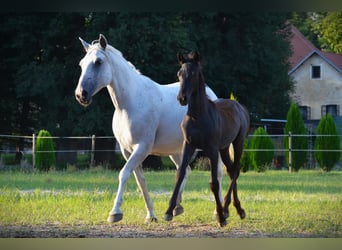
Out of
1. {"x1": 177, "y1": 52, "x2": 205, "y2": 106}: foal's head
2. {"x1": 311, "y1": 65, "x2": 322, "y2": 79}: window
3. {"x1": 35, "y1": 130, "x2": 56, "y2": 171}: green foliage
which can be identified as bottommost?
{"x1": 35, "y1": 130, "x2": 56, "y2": 171}: green foliage

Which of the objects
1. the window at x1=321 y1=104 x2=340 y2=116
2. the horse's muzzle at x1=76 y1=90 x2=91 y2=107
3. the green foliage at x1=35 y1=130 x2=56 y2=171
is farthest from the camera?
the green foliage at x1=35 y1=130 x2=56 y2=171

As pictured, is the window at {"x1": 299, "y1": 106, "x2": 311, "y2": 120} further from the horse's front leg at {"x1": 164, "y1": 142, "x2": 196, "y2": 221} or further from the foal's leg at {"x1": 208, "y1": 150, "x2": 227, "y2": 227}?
the horse's front leg at {"x1": 164, "y1": 142, "x2": 196, "y2": 221}

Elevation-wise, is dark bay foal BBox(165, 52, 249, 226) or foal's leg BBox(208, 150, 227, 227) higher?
dark bay foal BBox(165, 52, 249, 226)

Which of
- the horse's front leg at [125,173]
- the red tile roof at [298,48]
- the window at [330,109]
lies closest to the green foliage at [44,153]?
the red tile roof at [298,48]

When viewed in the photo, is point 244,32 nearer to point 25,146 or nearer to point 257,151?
point 257,151

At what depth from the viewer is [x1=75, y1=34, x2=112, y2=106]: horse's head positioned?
6820mm

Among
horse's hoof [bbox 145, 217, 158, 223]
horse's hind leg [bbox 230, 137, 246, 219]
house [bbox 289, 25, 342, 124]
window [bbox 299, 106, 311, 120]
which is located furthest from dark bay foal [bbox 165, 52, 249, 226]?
window [bbox 299, 106, 311, 120]

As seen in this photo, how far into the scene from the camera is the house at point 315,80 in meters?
11.1

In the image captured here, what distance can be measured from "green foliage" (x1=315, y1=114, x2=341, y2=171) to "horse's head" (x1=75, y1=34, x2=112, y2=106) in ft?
29.0

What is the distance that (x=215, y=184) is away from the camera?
263 inches

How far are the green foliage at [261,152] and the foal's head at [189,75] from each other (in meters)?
9.48

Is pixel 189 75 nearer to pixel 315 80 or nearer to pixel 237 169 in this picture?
pixel 237 169

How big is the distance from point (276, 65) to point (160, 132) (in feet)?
30.5

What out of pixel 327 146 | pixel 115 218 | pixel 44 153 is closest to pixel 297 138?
pixel 327 146
